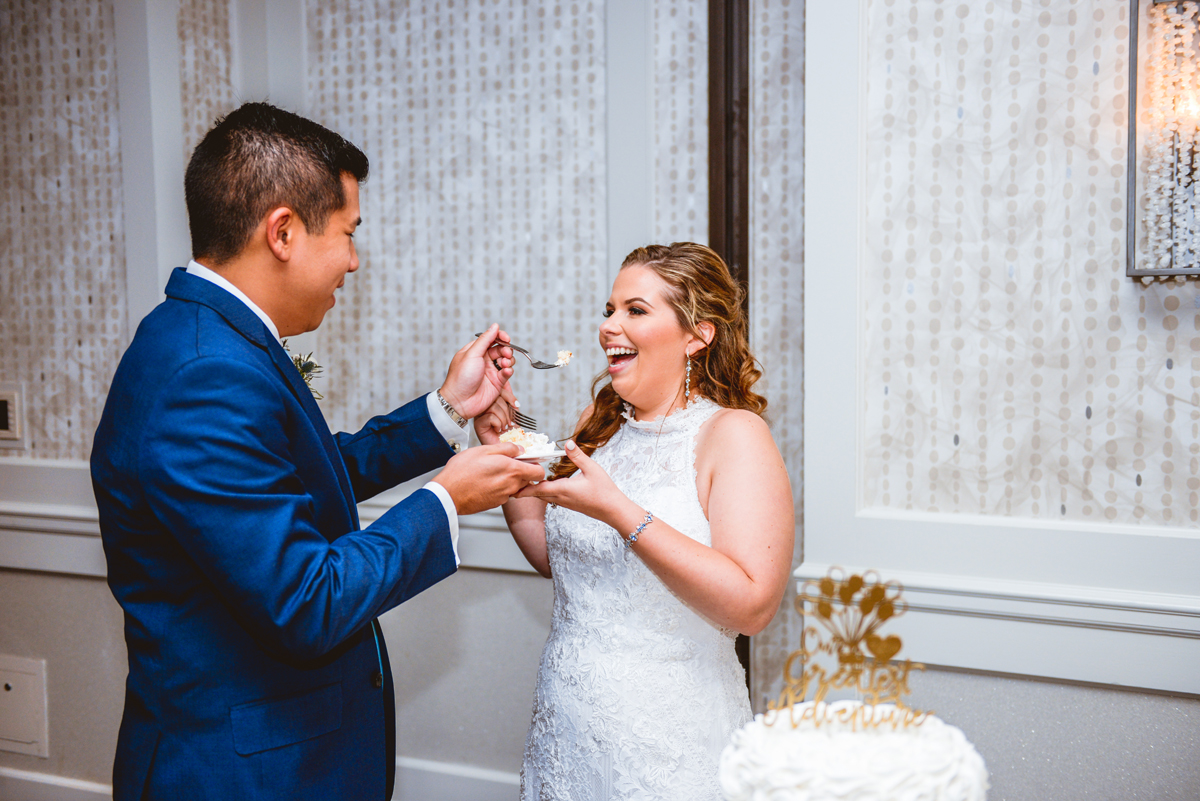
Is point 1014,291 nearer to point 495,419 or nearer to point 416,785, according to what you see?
point 495,419

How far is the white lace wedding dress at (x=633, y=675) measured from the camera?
1.58 meters

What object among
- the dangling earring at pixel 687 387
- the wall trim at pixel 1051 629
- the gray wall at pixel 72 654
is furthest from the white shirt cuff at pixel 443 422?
the gray wall at pixel 72 654

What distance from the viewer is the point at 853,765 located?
0.76 m

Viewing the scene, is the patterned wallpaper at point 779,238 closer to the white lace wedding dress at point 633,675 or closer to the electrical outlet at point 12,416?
the white lace wedding dress at point 633,675

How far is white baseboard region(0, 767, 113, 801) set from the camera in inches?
115

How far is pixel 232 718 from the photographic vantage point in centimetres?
129

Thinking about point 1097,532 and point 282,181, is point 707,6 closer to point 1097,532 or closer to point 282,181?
point 282,181

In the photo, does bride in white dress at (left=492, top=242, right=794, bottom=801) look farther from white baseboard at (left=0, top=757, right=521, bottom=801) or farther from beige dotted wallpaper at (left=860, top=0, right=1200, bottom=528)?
white baseboard at (left=0, top=757, right=521, bottom=801)

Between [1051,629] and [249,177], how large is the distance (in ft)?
5.92

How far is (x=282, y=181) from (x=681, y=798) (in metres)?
1.34

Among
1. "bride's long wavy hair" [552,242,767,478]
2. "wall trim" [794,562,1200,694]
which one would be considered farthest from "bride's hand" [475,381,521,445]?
"wall trim" [794,562,1200,694]

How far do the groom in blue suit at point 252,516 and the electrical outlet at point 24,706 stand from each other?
2.07 m

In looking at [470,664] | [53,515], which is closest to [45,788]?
[53,515]

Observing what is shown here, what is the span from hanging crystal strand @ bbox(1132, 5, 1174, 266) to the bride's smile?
95 cm
